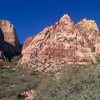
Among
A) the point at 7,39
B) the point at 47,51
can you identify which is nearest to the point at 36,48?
the point at 47,51

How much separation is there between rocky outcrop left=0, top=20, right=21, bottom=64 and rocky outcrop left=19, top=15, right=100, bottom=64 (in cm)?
1049

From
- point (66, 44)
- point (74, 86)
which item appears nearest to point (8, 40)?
point (66, 44)

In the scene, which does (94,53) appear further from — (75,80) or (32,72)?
(75,80)

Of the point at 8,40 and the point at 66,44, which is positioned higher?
the point at 8,40

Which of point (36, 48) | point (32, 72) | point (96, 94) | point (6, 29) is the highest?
point (6, 29)

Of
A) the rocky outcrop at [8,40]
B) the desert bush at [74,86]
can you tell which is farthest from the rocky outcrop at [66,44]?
the desert bush at [74,86]

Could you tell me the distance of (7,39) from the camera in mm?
107250

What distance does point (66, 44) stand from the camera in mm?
81375

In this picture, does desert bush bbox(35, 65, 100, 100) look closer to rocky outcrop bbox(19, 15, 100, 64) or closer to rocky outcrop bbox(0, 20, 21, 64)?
rocky outcrop bbox(19, 15, 100, 64)

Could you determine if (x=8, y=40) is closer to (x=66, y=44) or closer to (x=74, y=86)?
(x=66, y=44)

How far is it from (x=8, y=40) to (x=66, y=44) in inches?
1122

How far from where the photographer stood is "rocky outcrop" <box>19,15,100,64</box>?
80062 mm

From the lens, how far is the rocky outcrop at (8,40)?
99.2 metres

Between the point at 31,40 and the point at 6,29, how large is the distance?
56.5 feet
